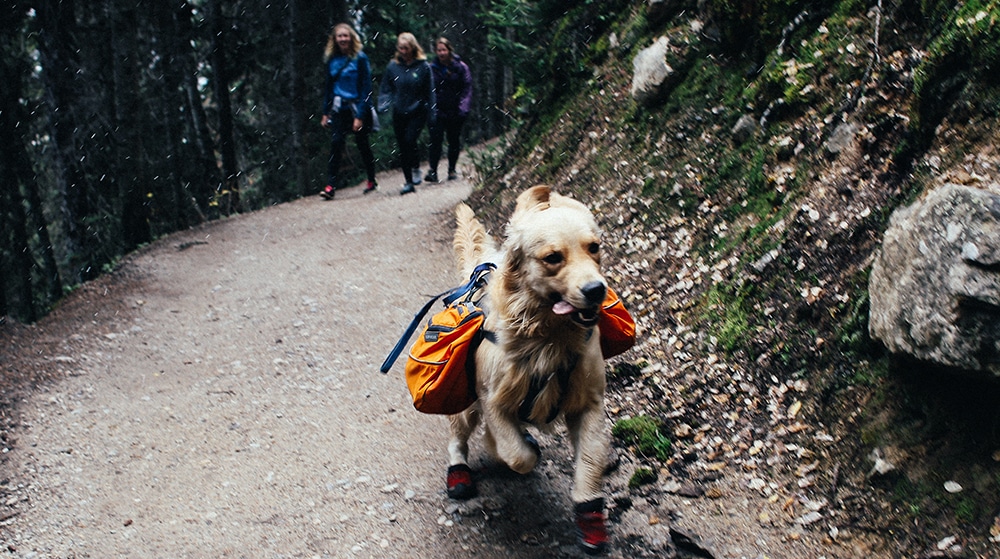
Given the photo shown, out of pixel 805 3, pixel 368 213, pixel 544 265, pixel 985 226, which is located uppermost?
pixel 805 3

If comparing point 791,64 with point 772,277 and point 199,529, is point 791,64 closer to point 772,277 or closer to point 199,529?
point 772,277

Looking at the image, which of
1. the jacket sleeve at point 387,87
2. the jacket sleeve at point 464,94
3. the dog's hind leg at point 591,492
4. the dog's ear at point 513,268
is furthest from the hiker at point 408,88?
the dog's hind leg at point 591,492

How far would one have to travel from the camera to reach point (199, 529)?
4.70m

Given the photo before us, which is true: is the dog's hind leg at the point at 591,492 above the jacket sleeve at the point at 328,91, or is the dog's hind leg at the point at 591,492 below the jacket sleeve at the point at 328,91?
below

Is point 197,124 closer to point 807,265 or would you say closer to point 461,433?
point 461,433

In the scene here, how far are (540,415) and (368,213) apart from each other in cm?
980

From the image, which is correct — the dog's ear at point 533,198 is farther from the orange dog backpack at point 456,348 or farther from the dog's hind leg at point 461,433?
the dog's hind leg at point 461,433

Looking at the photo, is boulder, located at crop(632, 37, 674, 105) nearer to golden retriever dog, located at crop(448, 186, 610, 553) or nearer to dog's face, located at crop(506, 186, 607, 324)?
golden retriever dog, located at crop(448, 186, 610, 553)

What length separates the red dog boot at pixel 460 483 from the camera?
15.3 feet

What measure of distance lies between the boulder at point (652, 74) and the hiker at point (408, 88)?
5.76 meters

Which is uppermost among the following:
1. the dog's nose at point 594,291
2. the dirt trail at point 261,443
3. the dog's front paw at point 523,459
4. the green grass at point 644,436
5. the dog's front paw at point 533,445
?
the dog's nose at point 594,291

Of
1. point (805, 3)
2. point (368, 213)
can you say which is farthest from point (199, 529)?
point (368, 213)

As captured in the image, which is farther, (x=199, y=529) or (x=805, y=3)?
Result: (x=805, y=3)

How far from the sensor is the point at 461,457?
485 cm
